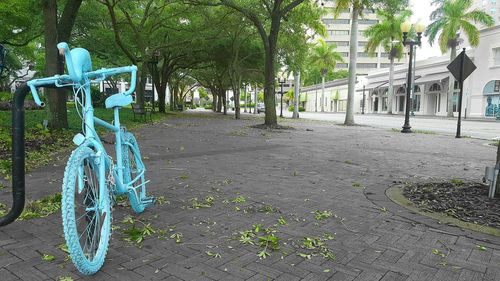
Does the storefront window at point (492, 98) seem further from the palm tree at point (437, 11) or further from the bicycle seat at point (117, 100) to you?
the bicycle seat at point (117, 100)

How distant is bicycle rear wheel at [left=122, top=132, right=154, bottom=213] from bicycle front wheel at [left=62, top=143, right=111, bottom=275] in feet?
2.23

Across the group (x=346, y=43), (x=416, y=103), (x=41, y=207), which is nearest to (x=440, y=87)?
(x=416, y=103)

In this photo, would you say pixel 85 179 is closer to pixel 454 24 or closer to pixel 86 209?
pixel 86 209

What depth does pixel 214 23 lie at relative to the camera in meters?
23.0

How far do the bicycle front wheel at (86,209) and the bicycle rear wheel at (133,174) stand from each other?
679 mm

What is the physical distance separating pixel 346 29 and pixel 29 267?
116 m

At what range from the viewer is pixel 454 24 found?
4041cm

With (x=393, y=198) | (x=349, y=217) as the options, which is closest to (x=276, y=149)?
(x=393, y=198)

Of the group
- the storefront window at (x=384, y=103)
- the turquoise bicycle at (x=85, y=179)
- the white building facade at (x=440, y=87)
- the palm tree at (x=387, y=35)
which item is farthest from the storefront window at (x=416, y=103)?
the turquoise bicycle at (x=85, y=179)

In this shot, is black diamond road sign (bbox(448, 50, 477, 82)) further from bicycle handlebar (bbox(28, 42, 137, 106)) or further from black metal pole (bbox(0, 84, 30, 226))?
black metal pole (bbox(0, 84, 30, 226))

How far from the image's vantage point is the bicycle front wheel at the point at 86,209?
2.64 m

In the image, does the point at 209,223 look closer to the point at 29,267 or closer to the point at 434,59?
the point at 29,267

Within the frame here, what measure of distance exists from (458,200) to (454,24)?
41.2 meters

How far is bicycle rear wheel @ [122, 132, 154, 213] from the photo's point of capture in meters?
3.84
